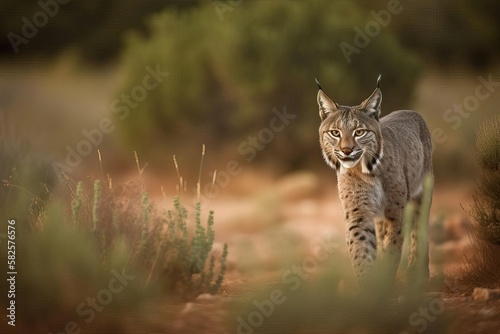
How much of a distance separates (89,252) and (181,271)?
822 millimetres

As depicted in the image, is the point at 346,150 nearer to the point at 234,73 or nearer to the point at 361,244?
the point at 361,244

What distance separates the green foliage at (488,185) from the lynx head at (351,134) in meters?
Result: 1.07

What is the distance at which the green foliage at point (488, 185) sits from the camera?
25.4 ft

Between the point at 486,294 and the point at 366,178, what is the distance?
1420mm

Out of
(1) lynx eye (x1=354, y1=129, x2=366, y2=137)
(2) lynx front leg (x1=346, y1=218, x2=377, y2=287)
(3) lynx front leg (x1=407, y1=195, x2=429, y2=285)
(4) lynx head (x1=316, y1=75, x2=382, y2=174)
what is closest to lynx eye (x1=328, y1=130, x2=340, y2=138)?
(4) lynx head (x1=316, y1=75, x2=382, y2=174)

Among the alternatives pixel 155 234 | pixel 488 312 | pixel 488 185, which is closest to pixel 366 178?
pixel 488 185

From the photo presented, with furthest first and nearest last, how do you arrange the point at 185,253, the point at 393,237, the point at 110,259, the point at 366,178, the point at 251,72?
the point at 251,72
the point at 393,237
the point at 366,178
the point at 185,253
the point at 110,259

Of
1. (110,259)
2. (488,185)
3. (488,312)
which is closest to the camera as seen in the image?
(488,312)

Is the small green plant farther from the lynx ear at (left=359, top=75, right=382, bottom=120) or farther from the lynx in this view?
the lynx ear at (left=359, top=75, right=382, bottom=120)

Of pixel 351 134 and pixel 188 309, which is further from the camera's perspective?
pixel 351 134

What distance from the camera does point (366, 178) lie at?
7.41m

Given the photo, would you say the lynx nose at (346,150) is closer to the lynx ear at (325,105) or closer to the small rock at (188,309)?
the lynx ear at (325,105)

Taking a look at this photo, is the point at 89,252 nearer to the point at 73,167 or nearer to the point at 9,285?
the point at 9,285

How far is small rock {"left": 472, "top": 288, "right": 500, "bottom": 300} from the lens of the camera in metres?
7.09
